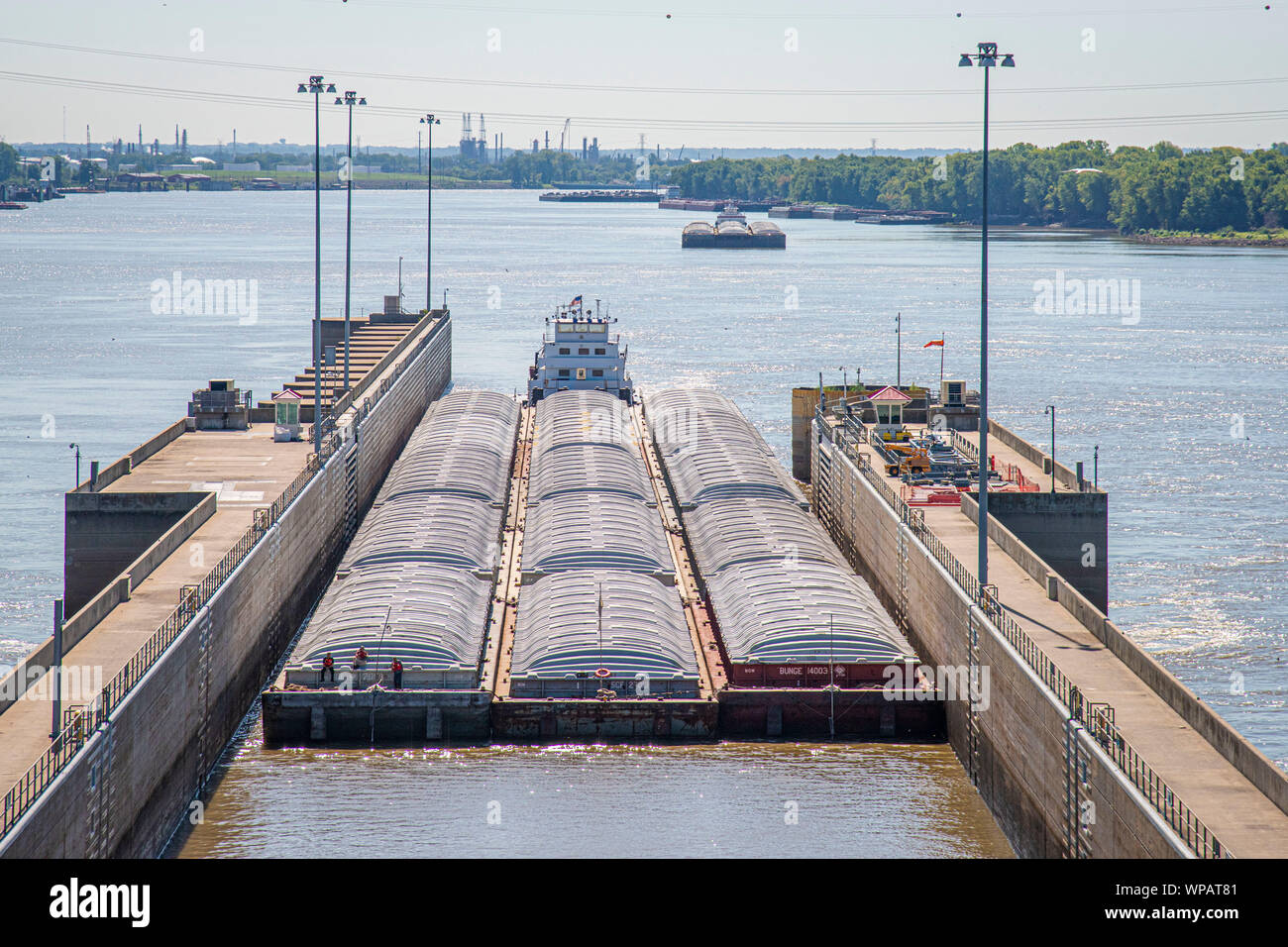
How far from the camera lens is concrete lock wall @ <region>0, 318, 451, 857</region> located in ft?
78.9

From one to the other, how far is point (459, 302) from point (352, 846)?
113422 millimetres

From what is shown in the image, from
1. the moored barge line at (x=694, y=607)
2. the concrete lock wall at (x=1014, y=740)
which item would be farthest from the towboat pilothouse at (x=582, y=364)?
the concrete lock wall at (x=1014, y=740)

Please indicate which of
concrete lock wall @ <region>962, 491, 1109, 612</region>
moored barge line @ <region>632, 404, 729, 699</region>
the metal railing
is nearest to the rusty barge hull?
moored barge line @ <region>632, 404, 729, 699</region>

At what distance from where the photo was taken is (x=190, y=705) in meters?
31.8

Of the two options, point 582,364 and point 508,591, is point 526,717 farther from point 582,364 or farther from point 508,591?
point 582,364

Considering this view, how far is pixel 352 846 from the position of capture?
30.1 meters

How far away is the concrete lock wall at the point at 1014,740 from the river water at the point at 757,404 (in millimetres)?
1204

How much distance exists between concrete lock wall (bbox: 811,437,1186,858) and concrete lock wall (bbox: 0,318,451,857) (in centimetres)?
1476

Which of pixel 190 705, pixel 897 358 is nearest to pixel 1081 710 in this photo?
pixel 190 705

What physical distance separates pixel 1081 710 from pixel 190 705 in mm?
16651
